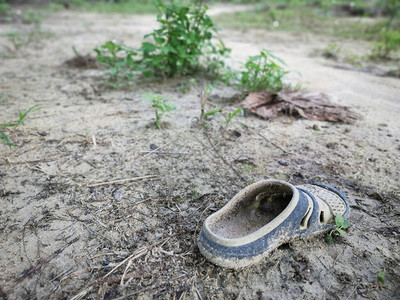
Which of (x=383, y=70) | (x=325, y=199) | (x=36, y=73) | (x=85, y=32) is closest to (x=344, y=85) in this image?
(x=383, y=70)

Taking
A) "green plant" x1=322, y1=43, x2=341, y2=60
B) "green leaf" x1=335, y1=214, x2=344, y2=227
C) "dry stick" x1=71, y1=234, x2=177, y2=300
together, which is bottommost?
"dry stick" x1=71, y1=234, x2=177, y2=300

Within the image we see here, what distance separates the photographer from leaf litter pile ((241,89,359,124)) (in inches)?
98.3

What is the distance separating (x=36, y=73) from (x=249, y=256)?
3439 mm

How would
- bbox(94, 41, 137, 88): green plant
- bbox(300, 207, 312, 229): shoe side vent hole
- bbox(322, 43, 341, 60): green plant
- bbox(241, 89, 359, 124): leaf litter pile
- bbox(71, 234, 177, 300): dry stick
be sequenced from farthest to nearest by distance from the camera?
bbox(322, 43, 341, 60): green plant, bbox(94, 41, 137, 88): green plant, bbox(241, 89, 359, 124): leaf litter pile, bbox(300, 207, 312, 229): shoe side vent hole, bbox(71, 234, 177, 300): dry stick

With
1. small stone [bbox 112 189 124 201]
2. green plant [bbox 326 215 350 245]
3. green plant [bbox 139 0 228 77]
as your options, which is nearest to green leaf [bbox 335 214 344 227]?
green plant [bbox 326 215 350 245]

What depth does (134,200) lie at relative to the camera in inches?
61.7

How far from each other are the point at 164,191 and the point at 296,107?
1565 millimetres

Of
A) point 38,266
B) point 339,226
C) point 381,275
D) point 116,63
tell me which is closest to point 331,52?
point 116,63

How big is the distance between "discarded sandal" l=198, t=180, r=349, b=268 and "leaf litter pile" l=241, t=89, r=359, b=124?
1080 mm

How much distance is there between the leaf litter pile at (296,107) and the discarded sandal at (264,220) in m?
1.08

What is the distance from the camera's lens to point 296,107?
2.57 m

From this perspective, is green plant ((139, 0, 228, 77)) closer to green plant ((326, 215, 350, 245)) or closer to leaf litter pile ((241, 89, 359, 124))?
leaf litter pile ((241, 89, 359, 124))

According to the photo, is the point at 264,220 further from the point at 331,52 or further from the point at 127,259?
the point at 331,52

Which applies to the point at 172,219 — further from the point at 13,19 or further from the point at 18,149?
the point at 13,19
